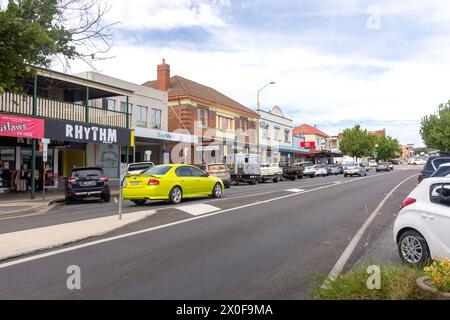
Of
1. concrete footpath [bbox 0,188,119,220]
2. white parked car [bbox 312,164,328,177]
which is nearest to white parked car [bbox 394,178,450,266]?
concrete footpath [bbox 0,188,119,220]

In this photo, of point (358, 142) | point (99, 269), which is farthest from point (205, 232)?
point (358, 142)

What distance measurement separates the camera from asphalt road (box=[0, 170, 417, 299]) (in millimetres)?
5285

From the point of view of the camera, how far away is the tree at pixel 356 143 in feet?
282

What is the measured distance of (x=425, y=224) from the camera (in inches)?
244

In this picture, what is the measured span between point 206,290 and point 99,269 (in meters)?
1.88

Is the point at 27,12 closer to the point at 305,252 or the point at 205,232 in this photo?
the point at 205,232

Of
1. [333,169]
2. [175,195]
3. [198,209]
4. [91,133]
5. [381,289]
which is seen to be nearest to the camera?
[381,289]

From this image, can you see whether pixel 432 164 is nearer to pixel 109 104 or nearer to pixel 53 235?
pixel 53 235

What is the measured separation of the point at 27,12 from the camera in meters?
9.88

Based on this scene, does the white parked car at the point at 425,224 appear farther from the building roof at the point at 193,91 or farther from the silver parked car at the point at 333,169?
the silver parked car at the point at 333,169

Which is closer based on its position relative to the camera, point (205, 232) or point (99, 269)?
point (99, 269)

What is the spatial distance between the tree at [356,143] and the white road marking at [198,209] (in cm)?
7600

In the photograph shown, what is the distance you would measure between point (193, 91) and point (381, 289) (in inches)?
1410

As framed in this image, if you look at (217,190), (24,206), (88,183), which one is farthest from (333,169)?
(24,206)
